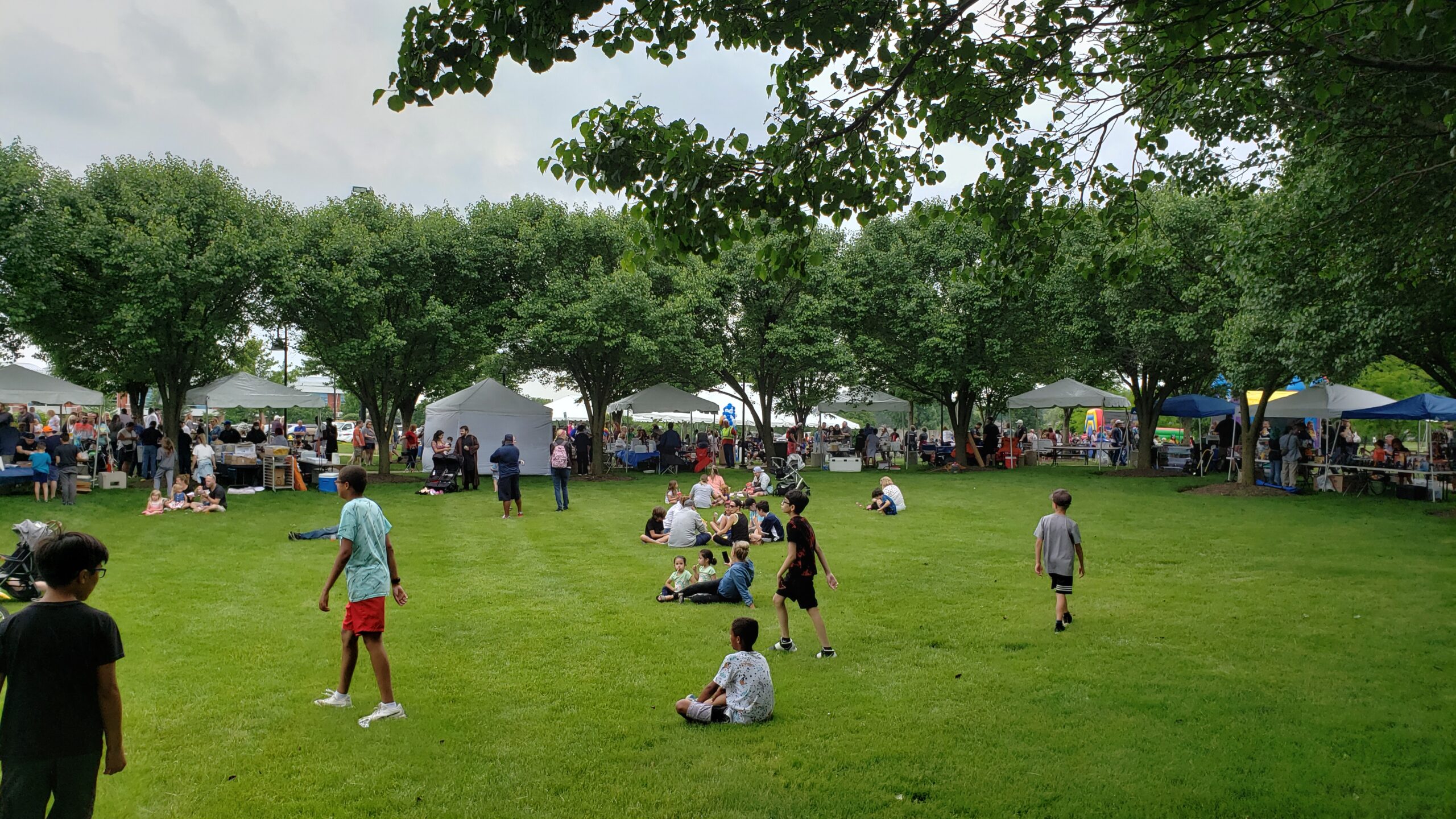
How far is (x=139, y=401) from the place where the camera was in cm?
3259

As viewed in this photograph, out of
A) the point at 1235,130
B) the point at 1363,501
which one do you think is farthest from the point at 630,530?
the point at 1363,501

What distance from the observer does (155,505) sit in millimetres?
16844

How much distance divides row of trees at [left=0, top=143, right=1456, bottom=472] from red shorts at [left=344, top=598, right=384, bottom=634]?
10846 millimetres

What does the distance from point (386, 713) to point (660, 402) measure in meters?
25.0

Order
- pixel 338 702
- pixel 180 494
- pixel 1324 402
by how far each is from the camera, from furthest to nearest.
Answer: pixel 1324 402 < pixel 180 494 < pixel 338 702

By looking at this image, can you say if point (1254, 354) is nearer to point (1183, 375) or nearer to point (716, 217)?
point (1183, 375)

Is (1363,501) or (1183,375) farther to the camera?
(1183,375)

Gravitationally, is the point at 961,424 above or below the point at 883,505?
above

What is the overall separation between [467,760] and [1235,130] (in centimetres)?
1041

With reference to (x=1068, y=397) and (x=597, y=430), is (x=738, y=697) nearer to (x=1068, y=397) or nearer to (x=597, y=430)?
(x=597, y=430)

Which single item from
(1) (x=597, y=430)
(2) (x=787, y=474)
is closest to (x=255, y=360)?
(1) (x=597, y=430)

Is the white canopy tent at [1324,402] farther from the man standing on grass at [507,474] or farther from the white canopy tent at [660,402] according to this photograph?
the man standing on grass at [507,474]

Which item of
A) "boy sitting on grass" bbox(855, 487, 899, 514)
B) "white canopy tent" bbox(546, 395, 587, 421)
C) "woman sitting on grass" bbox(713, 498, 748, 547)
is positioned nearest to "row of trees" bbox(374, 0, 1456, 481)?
"woman sitting on grass" bbox(713, 498, 748, 547)

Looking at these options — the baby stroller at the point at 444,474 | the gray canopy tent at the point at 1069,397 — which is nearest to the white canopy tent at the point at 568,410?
the baby stroller at the point at 444,474
